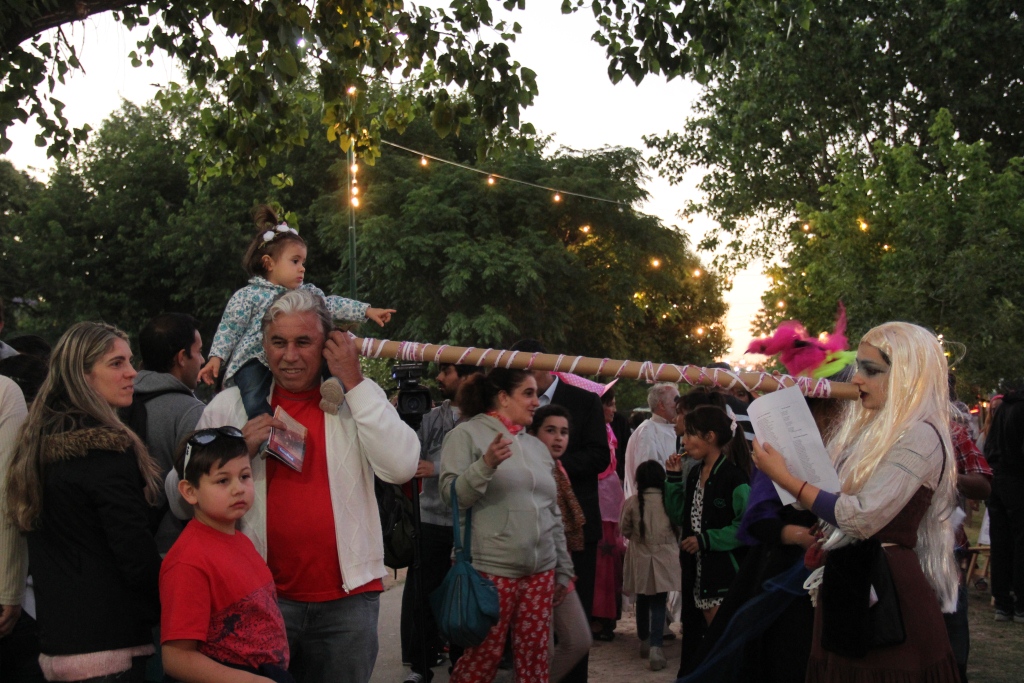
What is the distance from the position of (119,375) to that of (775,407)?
238 cm

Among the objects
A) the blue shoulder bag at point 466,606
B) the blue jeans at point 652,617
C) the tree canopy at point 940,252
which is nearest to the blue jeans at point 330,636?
the blue shoulder bag at point 466,606

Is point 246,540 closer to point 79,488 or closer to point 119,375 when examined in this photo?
point 79,488

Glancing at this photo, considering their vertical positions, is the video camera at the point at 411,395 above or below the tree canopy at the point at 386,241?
below

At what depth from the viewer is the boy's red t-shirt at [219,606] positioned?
3338 millimetres

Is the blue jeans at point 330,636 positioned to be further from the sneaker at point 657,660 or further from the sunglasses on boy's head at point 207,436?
the sneaker at point 657,660

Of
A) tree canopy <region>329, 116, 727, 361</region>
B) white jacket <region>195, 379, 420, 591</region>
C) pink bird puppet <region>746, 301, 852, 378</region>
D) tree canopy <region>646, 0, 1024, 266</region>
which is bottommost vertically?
white jacket <region>195, 379, 420, 591</region>

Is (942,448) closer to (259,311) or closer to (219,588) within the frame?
(219,588)

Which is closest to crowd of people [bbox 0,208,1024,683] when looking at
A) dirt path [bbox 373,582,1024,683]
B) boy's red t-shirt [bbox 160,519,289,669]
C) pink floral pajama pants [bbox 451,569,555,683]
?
boy's red t-shirt [bbox 160,519,289,669]

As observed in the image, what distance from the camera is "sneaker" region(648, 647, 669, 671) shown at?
7660 millimetres

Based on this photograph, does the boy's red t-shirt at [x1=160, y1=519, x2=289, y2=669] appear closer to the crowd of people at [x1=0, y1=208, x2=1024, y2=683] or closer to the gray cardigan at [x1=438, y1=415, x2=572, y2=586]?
the crowd of people at [x1=0, y1=208, x2=1024, y2=683]

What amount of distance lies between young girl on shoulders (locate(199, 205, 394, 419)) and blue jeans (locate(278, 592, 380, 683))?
694 mm

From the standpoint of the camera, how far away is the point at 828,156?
112 feet

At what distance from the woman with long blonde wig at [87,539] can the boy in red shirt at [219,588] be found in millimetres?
202

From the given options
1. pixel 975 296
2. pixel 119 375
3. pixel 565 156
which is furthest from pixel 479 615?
pixel 565 156
